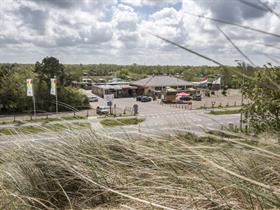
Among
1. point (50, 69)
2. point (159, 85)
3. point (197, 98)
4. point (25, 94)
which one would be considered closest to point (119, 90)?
point (159, 85)

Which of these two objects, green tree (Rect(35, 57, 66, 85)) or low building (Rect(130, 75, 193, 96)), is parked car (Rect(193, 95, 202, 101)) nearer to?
low building (Rect(130, 75, 193, 96))

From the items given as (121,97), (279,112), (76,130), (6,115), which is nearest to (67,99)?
(6,115)

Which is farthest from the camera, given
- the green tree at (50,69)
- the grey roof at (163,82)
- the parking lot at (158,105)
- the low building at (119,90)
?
the grey roof at (163,82)

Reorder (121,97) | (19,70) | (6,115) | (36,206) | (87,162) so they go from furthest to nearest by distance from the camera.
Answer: (121,97)
(19,70)
(6,115)
(87,162)
(36,206)

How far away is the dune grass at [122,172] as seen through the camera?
2.06m

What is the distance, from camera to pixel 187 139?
2998 millimetres

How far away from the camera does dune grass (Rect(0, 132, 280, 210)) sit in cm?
206

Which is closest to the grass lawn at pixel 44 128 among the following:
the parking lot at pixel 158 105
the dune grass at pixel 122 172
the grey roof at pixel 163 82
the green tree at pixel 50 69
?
the dune grass at pixel 122 172

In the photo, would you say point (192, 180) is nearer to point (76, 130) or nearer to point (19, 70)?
point (76, 130)

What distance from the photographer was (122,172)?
8.95ft

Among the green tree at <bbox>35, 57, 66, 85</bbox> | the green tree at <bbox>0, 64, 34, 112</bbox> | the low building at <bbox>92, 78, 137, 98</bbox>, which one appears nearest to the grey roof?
the low building at <bbox>92, 78, 137, 98</bbox>

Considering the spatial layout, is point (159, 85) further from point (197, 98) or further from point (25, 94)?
point (25, 94)

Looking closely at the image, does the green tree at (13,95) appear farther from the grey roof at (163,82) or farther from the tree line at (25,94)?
the grey roof at (163,82)

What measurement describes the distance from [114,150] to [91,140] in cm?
21
